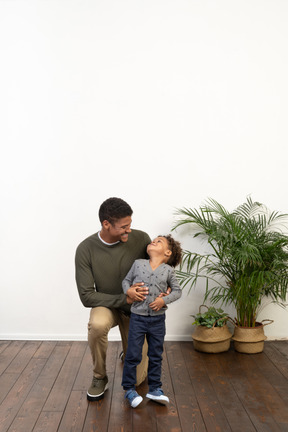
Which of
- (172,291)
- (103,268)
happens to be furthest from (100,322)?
(172,291)

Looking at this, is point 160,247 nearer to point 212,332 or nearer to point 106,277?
point 106,277

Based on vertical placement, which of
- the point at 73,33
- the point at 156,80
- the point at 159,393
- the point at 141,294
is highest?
the point at 73,33

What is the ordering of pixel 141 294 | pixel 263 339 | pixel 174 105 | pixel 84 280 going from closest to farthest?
pixel 141 294, pixel 84 280, pixel 263 339, pixel 174 105

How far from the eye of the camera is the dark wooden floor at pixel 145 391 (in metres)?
2.75

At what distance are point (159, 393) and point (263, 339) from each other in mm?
1306

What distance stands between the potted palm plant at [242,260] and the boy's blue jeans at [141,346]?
955mm

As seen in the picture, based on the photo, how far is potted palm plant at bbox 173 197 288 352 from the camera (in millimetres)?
3891

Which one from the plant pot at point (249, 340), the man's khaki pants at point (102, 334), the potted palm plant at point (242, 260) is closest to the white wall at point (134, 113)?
the potted palm plant at point (242, 260)

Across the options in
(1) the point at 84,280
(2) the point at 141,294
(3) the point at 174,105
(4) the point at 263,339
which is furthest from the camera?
(3) the point at 174,105

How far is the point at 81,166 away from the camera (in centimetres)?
429

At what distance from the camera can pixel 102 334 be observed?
3041 mm

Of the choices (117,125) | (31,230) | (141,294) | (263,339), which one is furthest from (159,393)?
(117,125)

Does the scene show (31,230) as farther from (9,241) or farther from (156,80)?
(156,80)

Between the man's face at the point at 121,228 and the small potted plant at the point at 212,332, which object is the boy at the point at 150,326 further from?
the small potted plant at the point at 212,332
